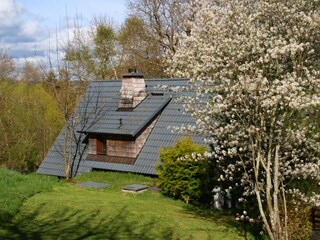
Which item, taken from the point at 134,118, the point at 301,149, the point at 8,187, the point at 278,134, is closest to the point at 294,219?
the point at 301,149

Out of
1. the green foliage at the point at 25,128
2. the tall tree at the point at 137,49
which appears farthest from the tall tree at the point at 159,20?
the green foliage at the point at 25,128

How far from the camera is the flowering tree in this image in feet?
27.9

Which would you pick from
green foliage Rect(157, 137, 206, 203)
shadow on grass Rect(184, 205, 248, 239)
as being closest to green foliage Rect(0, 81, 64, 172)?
green foliage Rect(157, 137, 206, 203)

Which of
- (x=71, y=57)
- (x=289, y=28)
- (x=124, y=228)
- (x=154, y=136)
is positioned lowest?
(x=124, y=228)

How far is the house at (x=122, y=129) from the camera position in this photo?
19656 mm

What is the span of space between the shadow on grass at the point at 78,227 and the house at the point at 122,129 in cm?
628

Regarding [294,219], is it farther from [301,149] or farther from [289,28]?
[289,28]

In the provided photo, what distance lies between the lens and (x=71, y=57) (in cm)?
3219

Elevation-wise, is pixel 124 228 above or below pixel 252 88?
below

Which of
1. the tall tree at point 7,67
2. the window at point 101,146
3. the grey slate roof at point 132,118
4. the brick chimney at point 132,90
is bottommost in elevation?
the window at point 101,146

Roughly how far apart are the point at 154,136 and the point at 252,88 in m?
11.9

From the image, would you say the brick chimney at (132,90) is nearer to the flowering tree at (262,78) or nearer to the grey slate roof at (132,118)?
the grey slate roof at (132,118)

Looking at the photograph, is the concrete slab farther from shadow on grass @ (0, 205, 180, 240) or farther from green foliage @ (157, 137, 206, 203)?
shadow on grass @ (0, 205, 180, 240)

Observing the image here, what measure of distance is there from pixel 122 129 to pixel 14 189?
20.2 feet
